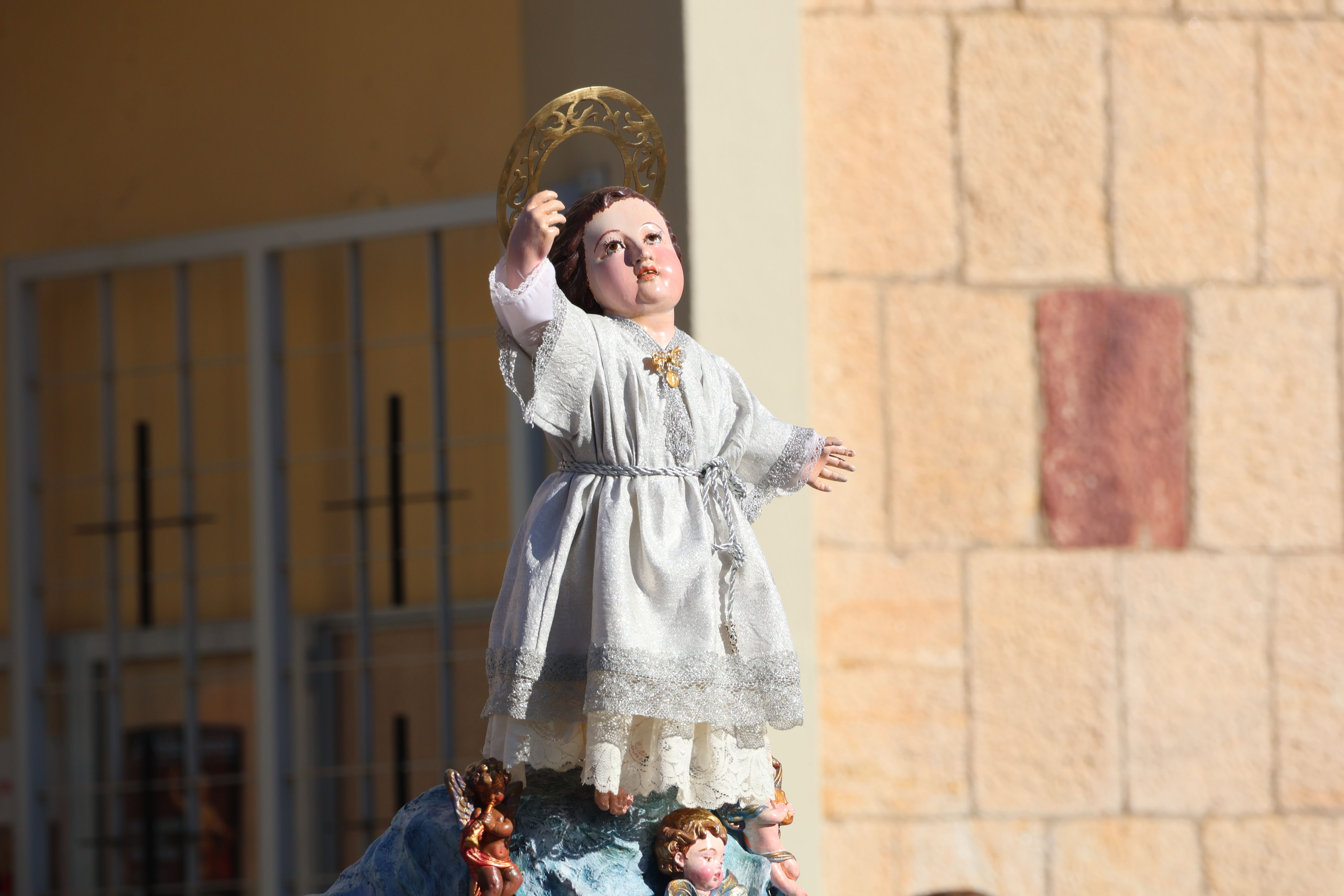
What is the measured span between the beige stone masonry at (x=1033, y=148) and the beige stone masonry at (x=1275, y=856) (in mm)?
1159

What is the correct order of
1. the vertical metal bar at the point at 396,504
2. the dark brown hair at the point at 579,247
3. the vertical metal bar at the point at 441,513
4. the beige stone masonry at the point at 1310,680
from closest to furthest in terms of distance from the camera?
the dark brown hair at the point at 579,247 → the beige stone masonry at the point at 1310,680 → the vertical metal bar at the point at 441,513 → the vertical metal bar at the point at 396,504

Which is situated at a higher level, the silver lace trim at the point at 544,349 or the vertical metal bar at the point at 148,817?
the silver lace trim at the point at 544,349

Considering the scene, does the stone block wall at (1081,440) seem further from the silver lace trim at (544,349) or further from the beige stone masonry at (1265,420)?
the silver lace trim at (544,349)

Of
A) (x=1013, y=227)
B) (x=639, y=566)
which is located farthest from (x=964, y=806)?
(x=639, y=566)

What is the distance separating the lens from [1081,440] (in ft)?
11.1

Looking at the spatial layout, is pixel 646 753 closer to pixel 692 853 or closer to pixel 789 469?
pixel 692 853

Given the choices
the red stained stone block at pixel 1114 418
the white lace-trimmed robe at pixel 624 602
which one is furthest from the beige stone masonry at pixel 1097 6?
the white lace-trimmed robe at pixel 624 602

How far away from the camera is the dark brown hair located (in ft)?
7.29

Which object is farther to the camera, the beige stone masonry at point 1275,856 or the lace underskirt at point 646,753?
the beige stone masonry at point 1275,856

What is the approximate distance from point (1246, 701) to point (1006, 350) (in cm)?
86

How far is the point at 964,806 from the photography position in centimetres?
326

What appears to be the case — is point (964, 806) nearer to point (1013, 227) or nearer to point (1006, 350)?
point (1006, 350)

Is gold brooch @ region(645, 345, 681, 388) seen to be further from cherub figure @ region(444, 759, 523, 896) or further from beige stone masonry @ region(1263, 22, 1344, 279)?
beige stone masonry @ region(1263, 22, 1344, 279)

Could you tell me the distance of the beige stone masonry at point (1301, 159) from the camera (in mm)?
3432
